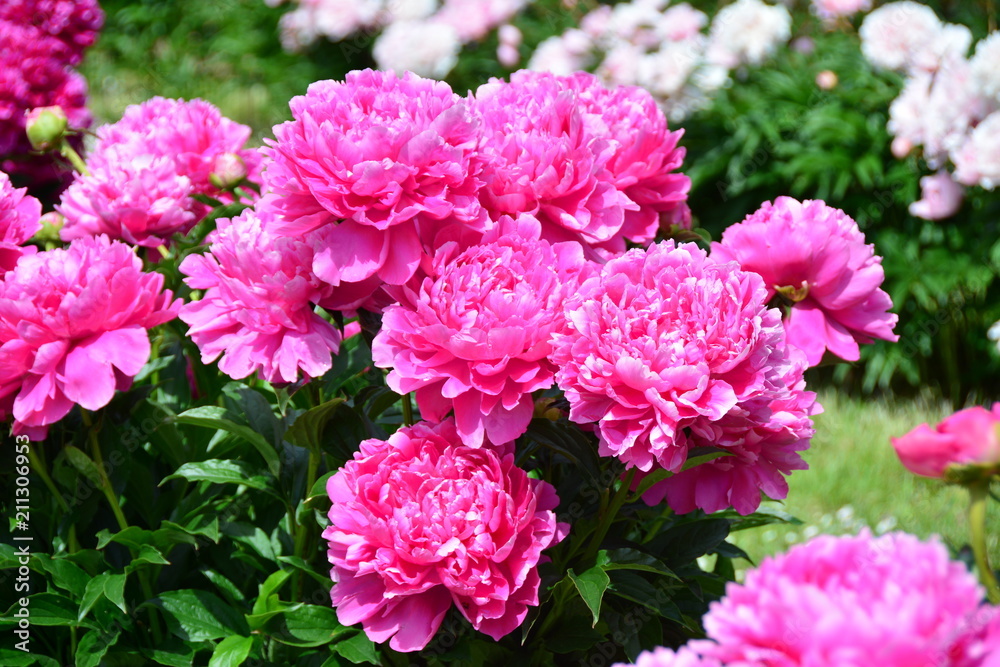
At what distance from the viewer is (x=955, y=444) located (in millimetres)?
820

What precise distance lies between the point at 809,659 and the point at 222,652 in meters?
0.83

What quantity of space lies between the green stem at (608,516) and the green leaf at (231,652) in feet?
1.41

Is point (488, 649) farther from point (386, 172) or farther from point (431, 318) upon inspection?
point (386, 172)

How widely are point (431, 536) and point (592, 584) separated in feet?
0.60

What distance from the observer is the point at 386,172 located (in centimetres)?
101

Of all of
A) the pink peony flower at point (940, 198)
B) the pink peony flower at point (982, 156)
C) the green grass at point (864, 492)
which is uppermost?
the pink peony flower at point (982, 156)

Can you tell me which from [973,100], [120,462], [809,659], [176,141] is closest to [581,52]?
[973,100]

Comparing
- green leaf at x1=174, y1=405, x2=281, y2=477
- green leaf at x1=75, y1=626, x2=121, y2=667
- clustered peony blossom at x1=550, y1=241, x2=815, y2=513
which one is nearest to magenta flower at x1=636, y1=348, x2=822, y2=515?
clustered peony blossom at x1=550, y1=241, x2=815, y2=513

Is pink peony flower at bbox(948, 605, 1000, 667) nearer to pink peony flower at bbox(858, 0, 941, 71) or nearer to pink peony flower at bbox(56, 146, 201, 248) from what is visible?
pink peony flower at bbox(56, 146, 201, 248)

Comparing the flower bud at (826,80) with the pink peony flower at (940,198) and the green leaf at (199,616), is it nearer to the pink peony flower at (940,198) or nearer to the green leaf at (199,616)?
the pink peony flower at (940,198)

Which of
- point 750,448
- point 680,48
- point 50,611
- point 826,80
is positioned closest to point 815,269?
point 750,448

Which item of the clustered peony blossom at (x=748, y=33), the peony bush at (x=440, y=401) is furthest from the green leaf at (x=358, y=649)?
the clustered peony blossom at (x=748, y=33)

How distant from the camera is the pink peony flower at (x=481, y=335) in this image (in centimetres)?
100

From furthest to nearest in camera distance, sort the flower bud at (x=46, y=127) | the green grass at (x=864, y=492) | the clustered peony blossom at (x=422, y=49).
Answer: the clustered peony blossom at (x=422, y=49) < the green grass at (x=864, y=492) < the flower bud at (x=46, y=127)
